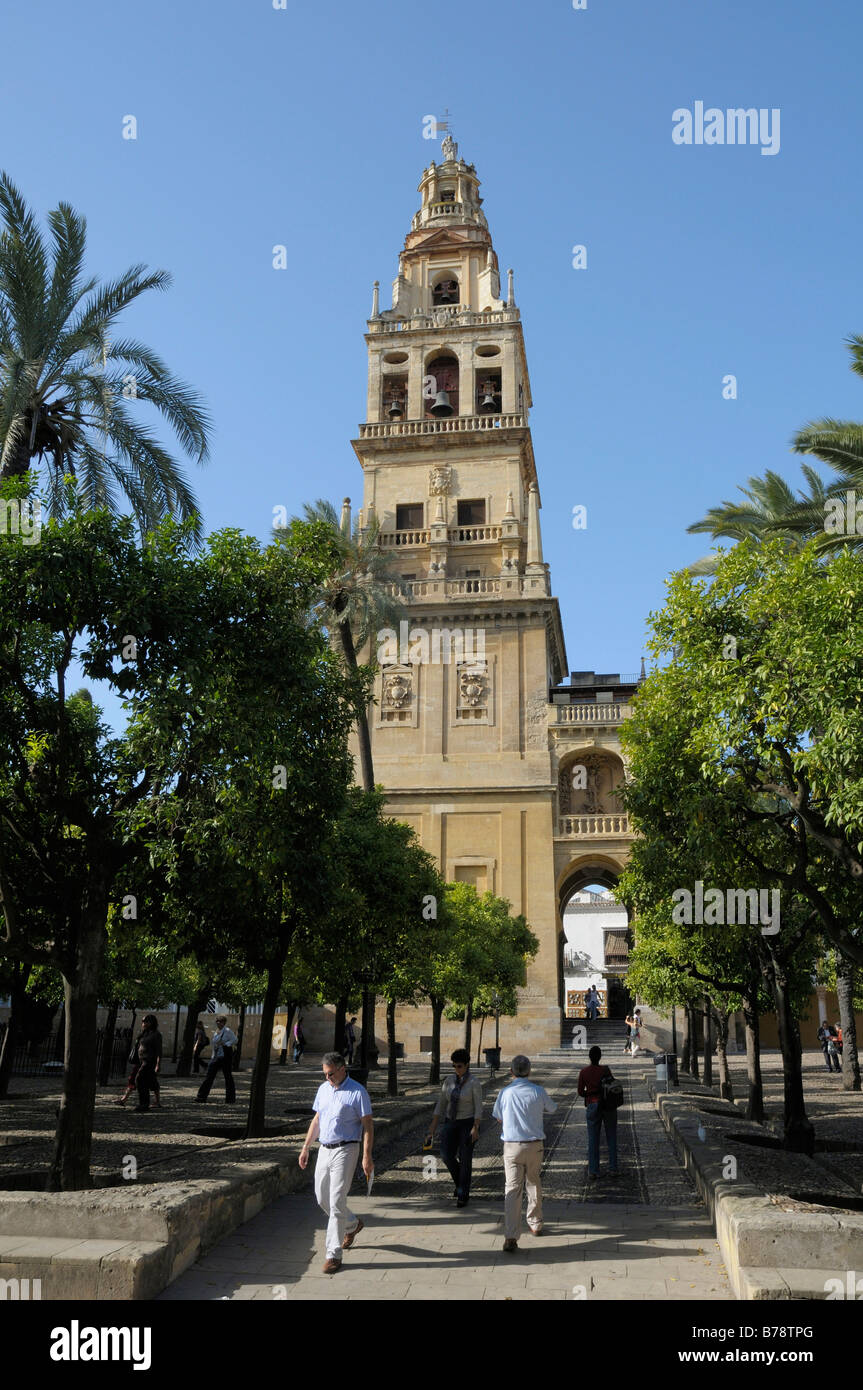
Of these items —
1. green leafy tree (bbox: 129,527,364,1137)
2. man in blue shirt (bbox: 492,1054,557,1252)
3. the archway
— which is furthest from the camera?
the archway

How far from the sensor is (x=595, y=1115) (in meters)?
12.3

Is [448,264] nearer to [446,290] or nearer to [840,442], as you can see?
[446,290]

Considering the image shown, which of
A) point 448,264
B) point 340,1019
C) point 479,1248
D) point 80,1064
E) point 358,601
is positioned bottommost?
point 479,1248

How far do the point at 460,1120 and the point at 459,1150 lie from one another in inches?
15.5

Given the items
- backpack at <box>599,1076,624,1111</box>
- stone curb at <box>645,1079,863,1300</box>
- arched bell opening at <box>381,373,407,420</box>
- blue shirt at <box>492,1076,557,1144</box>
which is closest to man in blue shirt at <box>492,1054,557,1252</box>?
blue shirt at <box>492,1076,557,1144</box>

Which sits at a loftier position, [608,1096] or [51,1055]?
[608,1096]

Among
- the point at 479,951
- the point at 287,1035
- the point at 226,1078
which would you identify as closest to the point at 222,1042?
the point at 226,1078

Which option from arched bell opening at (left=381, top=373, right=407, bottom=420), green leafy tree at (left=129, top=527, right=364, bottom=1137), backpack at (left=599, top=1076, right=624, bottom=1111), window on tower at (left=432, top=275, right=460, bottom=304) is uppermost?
window on tower at (left=432, top=275, right=460, bottom=304)

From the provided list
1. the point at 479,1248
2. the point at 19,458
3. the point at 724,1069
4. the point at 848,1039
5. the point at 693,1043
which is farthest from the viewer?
the point at 693,1043

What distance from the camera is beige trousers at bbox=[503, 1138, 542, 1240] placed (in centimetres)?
800

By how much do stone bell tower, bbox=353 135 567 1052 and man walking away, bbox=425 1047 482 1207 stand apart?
28.8m

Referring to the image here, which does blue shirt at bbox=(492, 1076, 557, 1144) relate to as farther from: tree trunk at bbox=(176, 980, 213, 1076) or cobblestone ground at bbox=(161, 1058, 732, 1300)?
tree trunk at bbox=(176, 980, 213, 1076)
